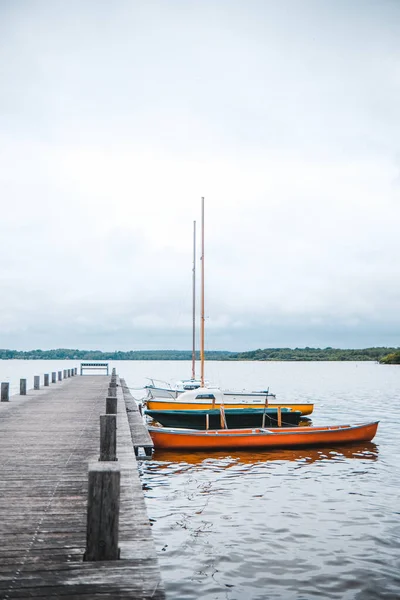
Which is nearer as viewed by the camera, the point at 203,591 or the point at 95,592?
the point at 95,592

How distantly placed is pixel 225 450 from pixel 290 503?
6.41 metres

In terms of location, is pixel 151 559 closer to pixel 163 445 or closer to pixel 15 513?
pixel 15 513

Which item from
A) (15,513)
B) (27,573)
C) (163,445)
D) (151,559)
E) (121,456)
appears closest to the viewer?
(27,573)

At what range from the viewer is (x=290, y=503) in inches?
551

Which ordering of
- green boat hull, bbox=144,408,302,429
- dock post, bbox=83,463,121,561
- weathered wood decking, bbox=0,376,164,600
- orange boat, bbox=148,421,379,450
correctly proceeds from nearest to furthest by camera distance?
weathered wood decking, bbox=0,376,164,600 < dock post, bbox=83,463,121,561 < orange boat, bbox=148,421,379,450 < green boat hull, bbox=144,408,302,429

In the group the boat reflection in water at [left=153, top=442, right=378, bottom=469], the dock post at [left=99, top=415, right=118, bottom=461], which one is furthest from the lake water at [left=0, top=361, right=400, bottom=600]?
the dock post at [left=99, top=415, right=118, bottom=461]

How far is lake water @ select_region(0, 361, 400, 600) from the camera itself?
888 cm

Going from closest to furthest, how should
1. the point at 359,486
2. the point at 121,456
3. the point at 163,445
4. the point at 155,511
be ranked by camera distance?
the point at 121,456 → the point at 155,511 → the point at 359,486 → the point at 163,445

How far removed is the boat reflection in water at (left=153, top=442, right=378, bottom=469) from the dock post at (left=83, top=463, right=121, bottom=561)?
12996mm

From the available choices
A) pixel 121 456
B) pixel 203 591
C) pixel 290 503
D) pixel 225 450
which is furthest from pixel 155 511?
pixel 225 450

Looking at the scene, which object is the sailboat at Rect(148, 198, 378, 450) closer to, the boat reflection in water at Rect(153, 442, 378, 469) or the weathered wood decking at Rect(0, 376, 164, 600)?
the boat reflection in water at Rect(153, 442, 378, 469)

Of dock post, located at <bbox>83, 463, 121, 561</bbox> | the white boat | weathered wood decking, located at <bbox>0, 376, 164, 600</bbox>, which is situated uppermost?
dock post, located at <bbox>83, 463, 121, 561</bbox>

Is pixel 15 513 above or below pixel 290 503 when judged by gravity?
above

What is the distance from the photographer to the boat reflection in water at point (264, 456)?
19.2 m
